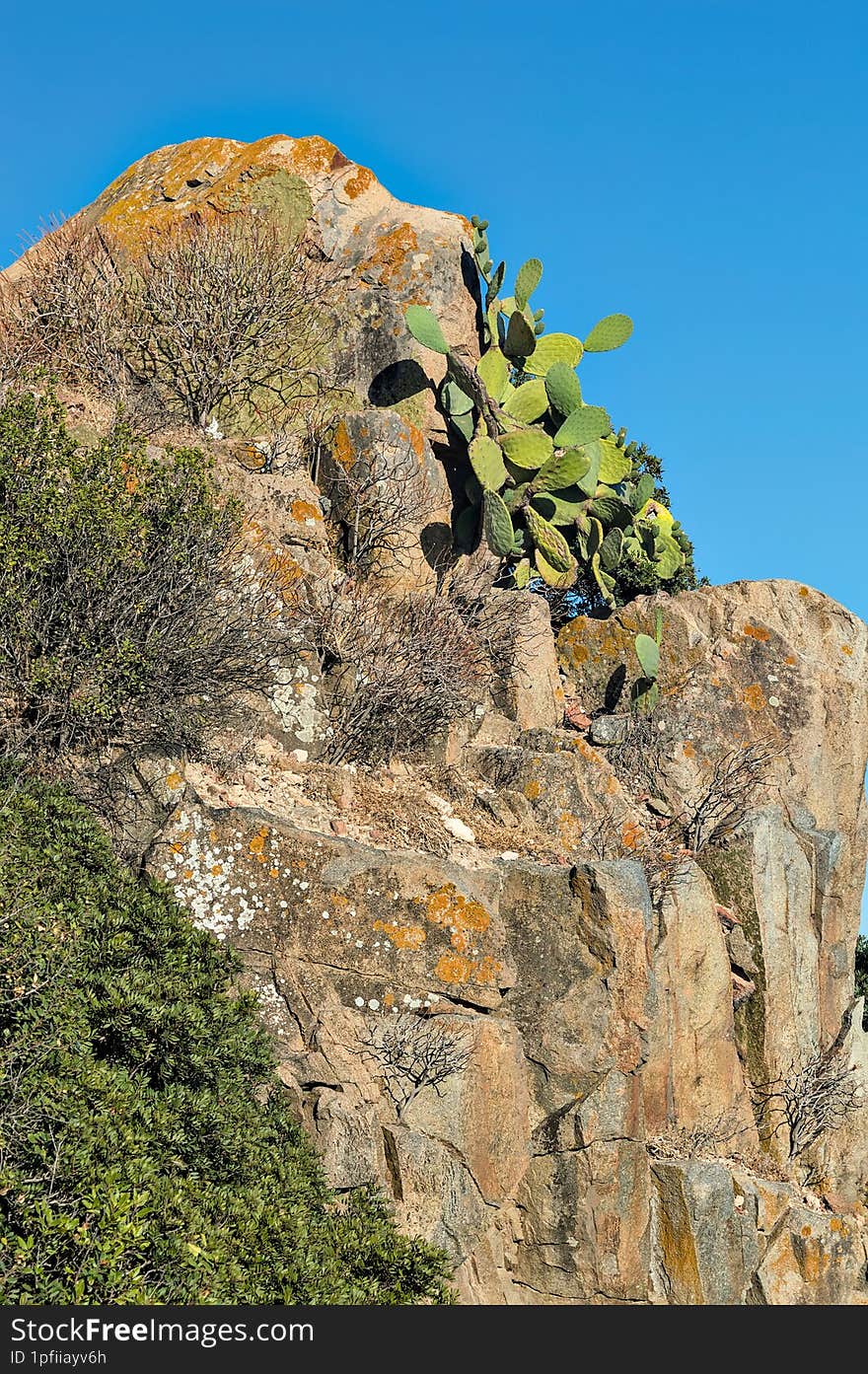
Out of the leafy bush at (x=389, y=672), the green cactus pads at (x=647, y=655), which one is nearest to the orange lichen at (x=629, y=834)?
the leafy bush at (x=389, y=672)

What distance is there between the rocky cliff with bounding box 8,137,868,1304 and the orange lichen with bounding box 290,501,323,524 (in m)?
0.02

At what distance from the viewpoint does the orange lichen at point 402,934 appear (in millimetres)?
8867

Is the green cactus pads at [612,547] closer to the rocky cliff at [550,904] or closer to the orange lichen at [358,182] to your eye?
the rocky cliff at [550,904]

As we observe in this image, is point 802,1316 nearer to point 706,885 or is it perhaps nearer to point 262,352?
point 706,885

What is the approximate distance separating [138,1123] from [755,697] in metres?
9.51

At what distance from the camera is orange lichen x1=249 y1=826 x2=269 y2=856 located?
8.77 m

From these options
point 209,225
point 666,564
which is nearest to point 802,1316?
point 666,564

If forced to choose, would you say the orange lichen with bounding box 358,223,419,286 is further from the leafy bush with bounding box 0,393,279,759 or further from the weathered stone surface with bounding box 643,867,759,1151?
the weathered stone surface with bounding box 643,867,759,1151

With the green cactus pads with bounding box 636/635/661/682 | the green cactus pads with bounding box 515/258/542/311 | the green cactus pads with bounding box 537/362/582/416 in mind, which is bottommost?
the green cactus pads with bounding box 636/635/661/682

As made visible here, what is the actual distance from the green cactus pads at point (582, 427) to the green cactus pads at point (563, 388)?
0.13 meters

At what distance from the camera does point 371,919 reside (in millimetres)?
8867

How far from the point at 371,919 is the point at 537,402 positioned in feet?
24.2

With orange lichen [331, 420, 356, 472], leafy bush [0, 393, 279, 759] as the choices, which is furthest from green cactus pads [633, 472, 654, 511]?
leafy bush [0, 393, 279, 759]

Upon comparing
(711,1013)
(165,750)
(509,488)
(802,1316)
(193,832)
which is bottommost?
(802,1316)
